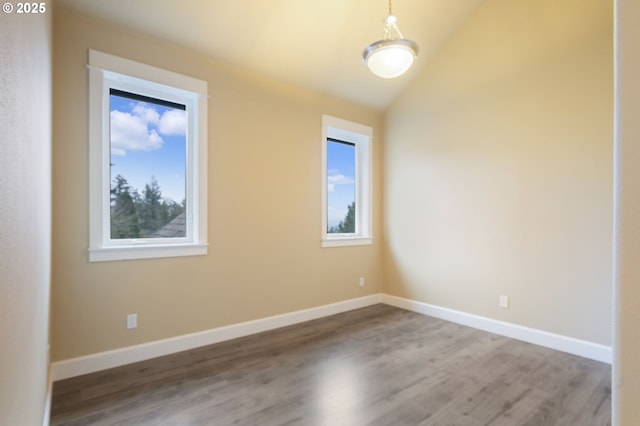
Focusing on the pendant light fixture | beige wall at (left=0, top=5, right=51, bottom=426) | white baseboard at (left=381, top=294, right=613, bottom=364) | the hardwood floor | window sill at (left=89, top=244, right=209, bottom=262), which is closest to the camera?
beige wall at (left=0, top=5, right=51, bottom=426)

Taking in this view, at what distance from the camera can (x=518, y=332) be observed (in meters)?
3.50

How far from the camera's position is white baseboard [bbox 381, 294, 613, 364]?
119 inches

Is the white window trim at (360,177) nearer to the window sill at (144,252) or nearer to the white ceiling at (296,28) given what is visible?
the white ceiling at (296,28)

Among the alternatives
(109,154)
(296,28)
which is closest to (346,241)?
(296,28)

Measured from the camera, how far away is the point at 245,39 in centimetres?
322

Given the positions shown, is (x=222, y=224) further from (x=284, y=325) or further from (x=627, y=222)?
(x=627, y=222)

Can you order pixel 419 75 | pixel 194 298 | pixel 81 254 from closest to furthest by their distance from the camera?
pixel 81 254 < pixel 194 298 < pixel 419 75

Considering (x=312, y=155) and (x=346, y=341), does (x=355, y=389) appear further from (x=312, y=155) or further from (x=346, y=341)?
(x=312, y=155)

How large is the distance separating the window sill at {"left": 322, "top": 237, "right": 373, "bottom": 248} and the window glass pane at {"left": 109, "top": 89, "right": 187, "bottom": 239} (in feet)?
5.81

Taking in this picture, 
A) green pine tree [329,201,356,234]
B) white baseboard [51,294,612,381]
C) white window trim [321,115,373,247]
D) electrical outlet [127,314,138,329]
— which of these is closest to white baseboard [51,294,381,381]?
white baseboard [51,294,612,381]

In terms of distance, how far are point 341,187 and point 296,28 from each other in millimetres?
2108

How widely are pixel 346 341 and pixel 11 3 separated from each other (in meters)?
3.30

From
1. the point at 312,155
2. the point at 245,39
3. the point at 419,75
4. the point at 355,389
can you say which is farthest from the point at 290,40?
the point at 355,389

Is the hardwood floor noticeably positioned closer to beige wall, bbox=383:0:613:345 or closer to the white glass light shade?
beige wall, bbox=383:0:613:345
